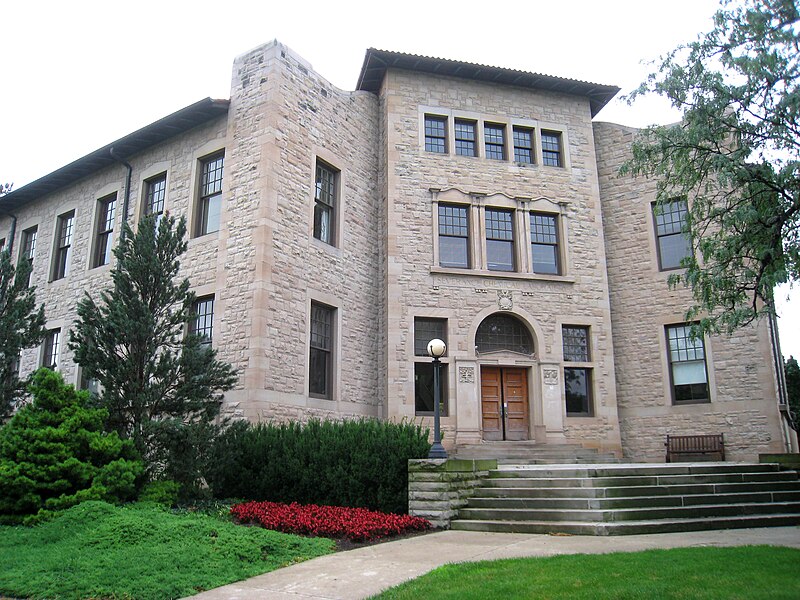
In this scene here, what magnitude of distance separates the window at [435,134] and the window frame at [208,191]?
18.9 ft

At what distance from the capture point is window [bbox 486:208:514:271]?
18812 millimetres

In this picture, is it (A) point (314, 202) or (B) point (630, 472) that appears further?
(A) point (314, 202)

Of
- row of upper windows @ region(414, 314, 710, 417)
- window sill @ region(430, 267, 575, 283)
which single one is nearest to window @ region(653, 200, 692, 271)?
row of upper windows @ region(414, 314, 710, 417)

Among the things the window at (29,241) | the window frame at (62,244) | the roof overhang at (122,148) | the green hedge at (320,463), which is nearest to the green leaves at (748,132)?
the green hedge at (320,463)

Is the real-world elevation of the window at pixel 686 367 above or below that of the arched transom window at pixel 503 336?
below

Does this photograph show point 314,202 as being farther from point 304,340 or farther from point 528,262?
point 528,262

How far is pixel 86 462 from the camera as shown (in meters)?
10.4

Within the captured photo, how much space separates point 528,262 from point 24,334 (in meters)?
12.5

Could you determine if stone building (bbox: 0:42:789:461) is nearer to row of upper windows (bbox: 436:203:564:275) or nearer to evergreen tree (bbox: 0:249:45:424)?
row of upper windows (bbox: 436:203:564:275)

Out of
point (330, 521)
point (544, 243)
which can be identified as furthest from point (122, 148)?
point (330, 521)

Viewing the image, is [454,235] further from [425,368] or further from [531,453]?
[531,453]

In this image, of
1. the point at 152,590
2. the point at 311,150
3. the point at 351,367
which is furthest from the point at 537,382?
the point at 152,590

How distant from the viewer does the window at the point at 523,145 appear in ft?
65.2

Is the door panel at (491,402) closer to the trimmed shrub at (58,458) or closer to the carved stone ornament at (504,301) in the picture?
the carved stone ornament at (504,301)
